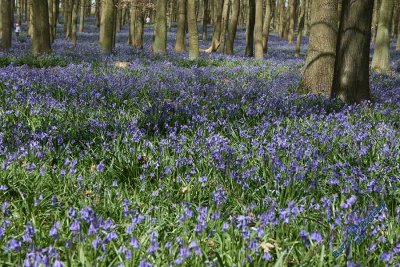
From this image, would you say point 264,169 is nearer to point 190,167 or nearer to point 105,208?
point 190,167

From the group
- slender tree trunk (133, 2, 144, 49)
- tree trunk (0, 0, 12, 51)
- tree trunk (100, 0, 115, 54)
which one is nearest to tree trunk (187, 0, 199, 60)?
tree trunk (100, 0, 115, 54)

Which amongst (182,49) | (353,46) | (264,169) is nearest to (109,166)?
(264,169)

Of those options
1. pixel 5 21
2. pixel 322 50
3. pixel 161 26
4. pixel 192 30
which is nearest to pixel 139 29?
pixel 161 26

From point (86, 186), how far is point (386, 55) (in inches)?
599

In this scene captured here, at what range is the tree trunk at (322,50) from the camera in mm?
10680

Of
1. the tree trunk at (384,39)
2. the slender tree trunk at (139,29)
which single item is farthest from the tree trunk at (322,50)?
the slender tree trunk at (139,29)

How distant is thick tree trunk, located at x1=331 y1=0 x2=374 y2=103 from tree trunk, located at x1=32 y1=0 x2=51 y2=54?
1028 centimetres

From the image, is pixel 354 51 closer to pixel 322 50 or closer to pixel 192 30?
pixel 322 50

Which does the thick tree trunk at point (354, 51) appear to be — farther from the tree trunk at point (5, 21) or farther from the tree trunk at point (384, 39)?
the tree trunk at point (5, 21)

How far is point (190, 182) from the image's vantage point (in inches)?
170

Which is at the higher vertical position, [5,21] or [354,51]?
[5,21]

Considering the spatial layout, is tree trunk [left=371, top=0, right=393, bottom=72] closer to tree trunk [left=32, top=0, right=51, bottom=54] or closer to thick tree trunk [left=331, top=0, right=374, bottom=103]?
thick tree trunk [left=331, top=0, right=374, bottom=103]

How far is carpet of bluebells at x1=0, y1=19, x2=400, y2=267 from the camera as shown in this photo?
2.92 m

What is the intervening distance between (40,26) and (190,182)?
42.9 feet
